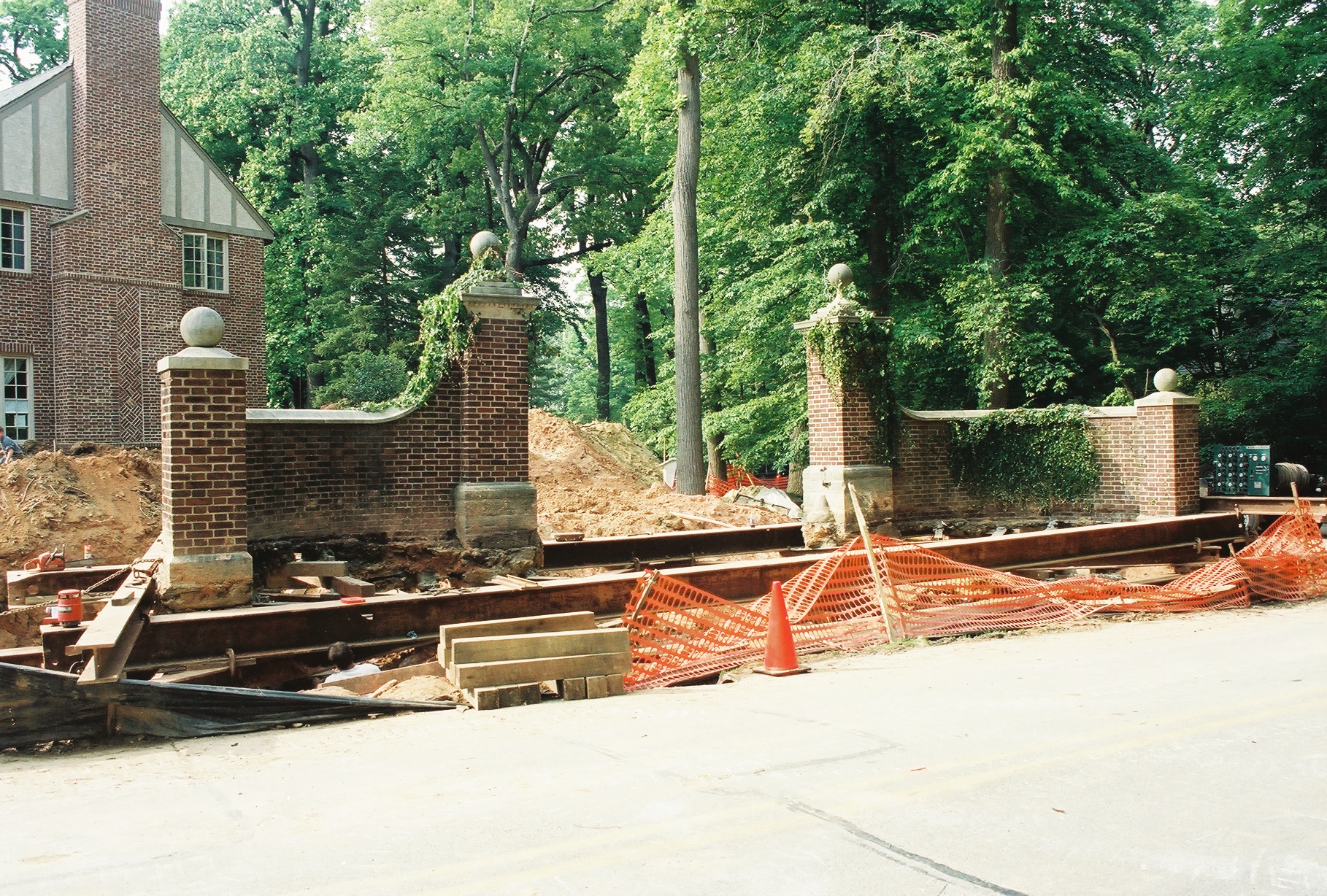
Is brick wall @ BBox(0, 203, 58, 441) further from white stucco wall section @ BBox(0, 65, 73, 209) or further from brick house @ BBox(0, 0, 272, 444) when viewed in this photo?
white stucco wall section @ BBox(0, 65, 73, 209)

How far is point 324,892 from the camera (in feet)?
12.3

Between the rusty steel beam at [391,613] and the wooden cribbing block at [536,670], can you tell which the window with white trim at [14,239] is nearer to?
the rusty steel beam at [391,613]

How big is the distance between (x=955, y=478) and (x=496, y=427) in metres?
8.19

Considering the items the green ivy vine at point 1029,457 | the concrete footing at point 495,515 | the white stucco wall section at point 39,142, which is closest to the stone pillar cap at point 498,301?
the concrete footing at point 495,515

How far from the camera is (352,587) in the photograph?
33.5ft

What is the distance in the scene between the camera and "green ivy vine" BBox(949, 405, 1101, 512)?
1652 centimetres

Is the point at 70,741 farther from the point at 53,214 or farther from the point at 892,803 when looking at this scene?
the point at 53,214

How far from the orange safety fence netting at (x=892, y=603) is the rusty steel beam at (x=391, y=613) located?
1.17 feet

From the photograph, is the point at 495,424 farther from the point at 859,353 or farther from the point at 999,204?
the point at 999,204

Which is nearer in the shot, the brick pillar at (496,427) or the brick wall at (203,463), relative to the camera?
the brick wall at (203,463)

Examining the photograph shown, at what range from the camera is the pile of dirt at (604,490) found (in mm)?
17703

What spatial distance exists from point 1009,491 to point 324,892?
14.8 metres

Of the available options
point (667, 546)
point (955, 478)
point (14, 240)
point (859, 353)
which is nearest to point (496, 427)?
point (667, 546)

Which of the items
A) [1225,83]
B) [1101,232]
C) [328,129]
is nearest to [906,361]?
[1101,232]
